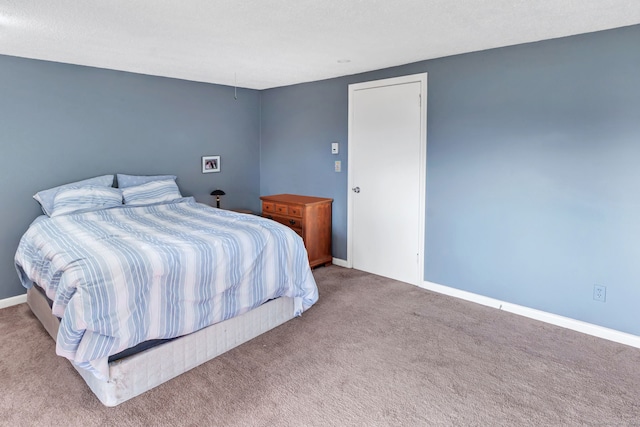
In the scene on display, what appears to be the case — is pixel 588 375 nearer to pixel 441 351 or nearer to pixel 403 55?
pixel 441 351

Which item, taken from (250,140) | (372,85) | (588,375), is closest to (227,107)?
(250,140)

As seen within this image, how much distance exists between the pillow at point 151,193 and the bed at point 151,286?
0.34 meters

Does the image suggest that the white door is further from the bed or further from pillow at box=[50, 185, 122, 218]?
pillow at box=[50, 185, 122, 218]

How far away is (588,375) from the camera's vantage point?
2.35 m

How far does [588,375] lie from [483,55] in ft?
8.01

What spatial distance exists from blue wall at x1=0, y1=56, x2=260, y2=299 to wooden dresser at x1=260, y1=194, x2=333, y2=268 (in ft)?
2.92

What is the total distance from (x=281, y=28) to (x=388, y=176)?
1.86 metres

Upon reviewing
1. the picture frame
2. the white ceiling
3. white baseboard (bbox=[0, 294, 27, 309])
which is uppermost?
the white ceiling

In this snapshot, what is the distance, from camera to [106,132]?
153 inches

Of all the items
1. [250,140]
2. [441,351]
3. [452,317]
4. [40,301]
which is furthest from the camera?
[250,140]

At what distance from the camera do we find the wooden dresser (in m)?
4.24

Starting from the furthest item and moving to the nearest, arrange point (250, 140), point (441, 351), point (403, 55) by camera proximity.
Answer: point (250, 140) < point (403, 55) < point (441, 351)

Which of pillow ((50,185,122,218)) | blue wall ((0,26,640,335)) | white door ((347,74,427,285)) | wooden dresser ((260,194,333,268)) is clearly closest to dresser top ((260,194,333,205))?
wooden dresser ((260,194,333,268))

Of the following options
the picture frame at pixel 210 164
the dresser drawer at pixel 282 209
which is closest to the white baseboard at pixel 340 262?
the dresser drawer at pixel 282 209
